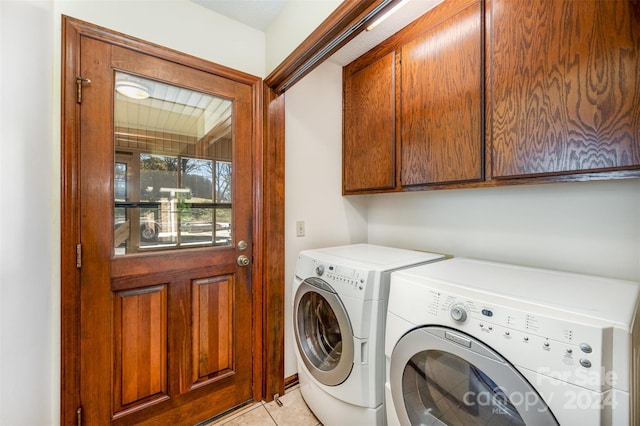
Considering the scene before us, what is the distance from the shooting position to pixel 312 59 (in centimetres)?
129

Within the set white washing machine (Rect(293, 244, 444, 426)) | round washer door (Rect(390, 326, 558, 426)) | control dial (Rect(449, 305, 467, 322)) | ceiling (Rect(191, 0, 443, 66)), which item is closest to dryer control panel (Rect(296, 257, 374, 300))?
white washing machine (Rect(293, 244, 444, 426))

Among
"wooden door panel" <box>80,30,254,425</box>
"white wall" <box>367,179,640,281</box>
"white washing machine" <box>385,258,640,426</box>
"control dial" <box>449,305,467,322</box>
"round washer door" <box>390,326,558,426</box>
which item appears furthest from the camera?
"wooden door panel" <box>80,30,254,425</box>

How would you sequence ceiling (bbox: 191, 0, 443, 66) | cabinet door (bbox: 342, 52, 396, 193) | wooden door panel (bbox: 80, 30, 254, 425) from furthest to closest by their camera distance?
cabinet door (bbox: 342, 52, 396, 193)
ceiling (bbox: 191, 0, 443, 66)
wooden door panel (bbox: 80, 30, 254, 425)

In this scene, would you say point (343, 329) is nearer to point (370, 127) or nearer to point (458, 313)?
point (458, 313)

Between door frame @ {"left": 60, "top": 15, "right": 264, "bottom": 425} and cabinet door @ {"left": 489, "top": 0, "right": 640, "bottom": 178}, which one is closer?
cabinet door @ {"left": 489, "top": 0, "right": 640, "bottom": 178}

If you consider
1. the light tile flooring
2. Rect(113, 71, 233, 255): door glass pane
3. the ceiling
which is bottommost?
the light tile flooring

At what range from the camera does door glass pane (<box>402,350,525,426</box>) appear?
820mm

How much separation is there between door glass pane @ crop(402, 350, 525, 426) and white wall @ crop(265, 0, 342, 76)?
1464 mm

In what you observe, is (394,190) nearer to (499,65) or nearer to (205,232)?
(499,65)

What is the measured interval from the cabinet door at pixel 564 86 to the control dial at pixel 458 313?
70cm

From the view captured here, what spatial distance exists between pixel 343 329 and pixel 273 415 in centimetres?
83

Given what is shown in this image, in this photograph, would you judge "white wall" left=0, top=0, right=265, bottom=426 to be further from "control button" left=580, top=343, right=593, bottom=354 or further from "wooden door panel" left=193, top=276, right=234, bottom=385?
"control button" left=580, top=343, right=593, bottom=354

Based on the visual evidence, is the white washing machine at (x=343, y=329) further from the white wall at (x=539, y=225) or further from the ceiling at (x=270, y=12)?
the ceiling at (x=270, y=12)

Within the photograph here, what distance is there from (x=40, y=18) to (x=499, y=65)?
197 centimetres
